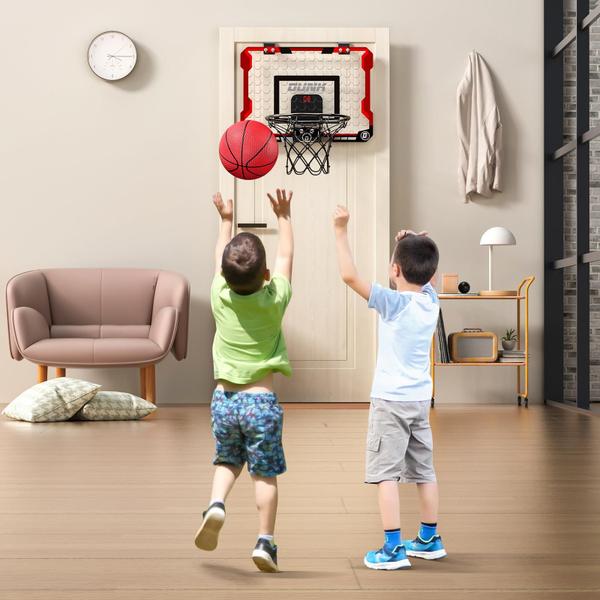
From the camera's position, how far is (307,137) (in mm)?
6172

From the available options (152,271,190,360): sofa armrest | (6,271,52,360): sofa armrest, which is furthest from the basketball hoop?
(6,271,52,360): sofa armrest

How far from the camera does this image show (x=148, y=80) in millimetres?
6363

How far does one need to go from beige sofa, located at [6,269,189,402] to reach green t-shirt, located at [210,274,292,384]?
138 inches

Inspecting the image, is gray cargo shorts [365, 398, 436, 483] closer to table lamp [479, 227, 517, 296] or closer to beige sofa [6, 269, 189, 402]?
beige sofa [6, 269, 189, 402]

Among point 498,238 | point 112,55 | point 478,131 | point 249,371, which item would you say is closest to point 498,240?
point 498,238

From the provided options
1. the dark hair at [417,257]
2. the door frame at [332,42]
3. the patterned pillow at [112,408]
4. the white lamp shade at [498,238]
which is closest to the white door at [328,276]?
the door frame at [332,42]

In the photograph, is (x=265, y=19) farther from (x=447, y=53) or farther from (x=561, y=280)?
(x=561, y=280)

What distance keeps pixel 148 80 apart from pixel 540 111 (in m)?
2.84

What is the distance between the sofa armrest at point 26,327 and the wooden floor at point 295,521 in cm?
115

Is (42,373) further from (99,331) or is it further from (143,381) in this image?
(143,381)

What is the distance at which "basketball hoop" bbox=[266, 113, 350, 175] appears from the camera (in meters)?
6.01

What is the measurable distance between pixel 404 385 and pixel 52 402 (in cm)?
333

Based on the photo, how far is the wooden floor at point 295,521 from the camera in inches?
71.1

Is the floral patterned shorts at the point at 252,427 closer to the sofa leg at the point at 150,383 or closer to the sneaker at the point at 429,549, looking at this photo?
the sneaker at the point at 429,549
